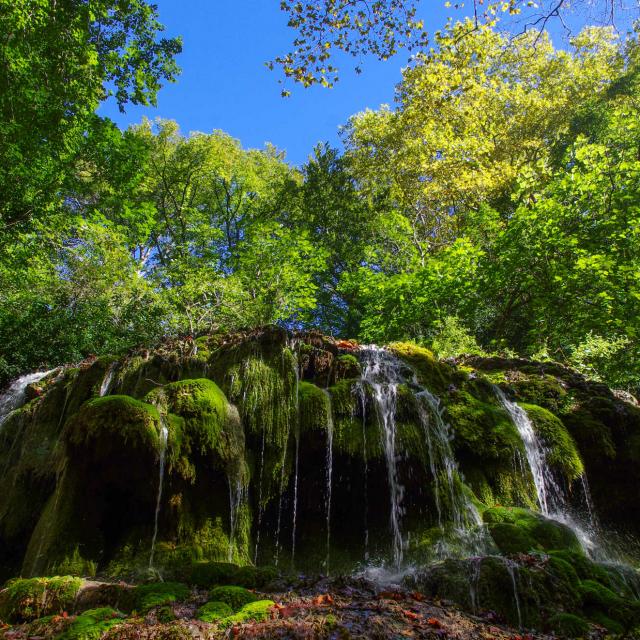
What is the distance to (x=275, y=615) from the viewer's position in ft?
11.5

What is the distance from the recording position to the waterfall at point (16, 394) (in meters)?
10.2

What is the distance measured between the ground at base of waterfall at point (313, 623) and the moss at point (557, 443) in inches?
165

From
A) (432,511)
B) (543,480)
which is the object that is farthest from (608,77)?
(432,511)

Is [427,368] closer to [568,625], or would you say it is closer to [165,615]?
[568,625]

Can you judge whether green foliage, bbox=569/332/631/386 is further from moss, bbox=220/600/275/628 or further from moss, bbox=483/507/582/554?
moss, bbox=220/600/275/628

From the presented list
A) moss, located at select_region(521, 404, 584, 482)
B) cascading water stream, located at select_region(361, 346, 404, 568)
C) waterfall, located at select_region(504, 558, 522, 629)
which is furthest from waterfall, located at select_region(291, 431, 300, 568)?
moss, located at select_region(521, 404, 584, 482)

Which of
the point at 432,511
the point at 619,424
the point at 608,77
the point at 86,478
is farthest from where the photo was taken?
the point at 608,77

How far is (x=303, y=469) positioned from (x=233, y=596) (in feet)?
10.3

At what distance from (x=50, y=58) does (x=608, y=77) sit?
24.1 meters

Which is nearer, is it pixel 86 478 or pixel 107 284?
pixel 86 478

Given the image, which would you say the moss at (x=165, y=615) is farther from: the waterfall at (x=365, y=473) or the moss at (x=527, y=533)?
the moss at (x=527, y=533)

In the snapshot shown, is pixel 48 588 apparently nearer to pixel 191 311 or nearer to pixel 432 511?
pixel 432 511

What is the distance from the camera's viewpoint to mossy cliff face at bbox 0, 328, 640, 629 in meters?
5.58

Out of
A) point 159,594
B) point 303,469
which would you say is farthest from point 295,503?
point 159,594
